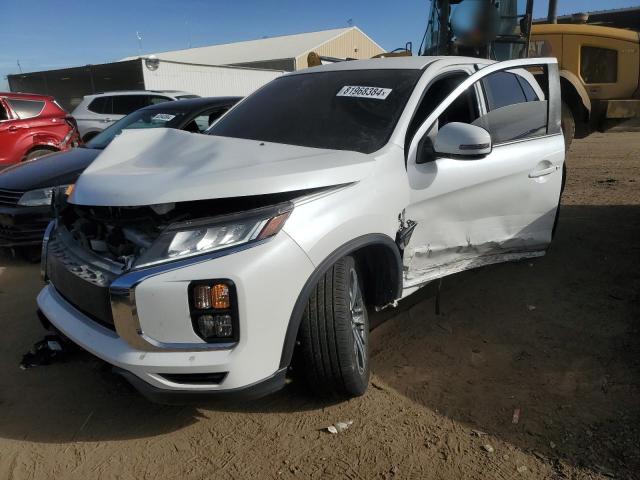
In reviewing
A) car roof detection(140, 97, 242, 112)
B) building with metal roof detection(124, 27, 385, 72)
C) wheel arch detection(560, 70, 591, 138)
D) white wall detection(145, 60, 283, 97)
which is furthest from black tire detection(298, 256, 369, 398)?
building with metal roof detection(124, 27, 385, 72)

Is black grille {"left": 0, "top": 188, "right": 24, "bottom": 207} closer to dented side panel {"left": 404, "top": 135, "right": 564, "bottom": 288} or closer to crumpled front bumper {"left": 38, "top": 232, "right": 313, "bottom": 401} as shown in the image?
crumpled front bumper {"left": 38, "top": 232, "right": 313, "bottom": 401}

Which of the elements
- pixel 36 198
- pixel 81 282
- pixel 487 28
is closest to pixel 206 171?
pixel 81 282

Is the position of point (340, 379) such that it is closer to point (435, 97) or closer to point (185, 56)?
point (435, 97)

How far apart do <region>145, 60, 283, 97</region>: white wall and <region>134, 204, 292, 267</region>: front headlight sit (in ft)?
58.7

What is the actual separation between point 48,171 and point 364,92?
11.2ft

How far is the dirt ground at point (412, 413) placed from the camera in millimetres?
2273

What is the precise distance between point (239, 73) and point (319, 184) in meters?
22.6

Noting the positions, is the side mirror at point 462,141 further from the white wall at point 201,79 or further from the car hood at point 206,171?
the white wall at point 201,79

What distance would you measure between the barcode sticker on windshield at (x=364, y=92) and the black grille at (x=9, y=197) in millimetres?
3282

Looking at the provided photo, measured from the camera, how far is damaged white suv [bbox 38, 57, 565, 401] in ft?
6.66

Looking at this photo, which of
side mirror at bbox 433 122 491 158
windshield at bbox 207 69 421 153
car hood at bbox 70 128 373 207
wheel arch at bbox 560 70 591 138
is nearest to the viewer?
car hood at bbox 70 128 373 207

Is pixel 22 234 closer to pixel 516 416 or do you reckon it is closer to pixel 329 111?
pixel 329 111

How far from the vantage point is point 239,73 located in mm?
23281

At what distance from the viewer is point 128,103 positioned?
36.4 ft
